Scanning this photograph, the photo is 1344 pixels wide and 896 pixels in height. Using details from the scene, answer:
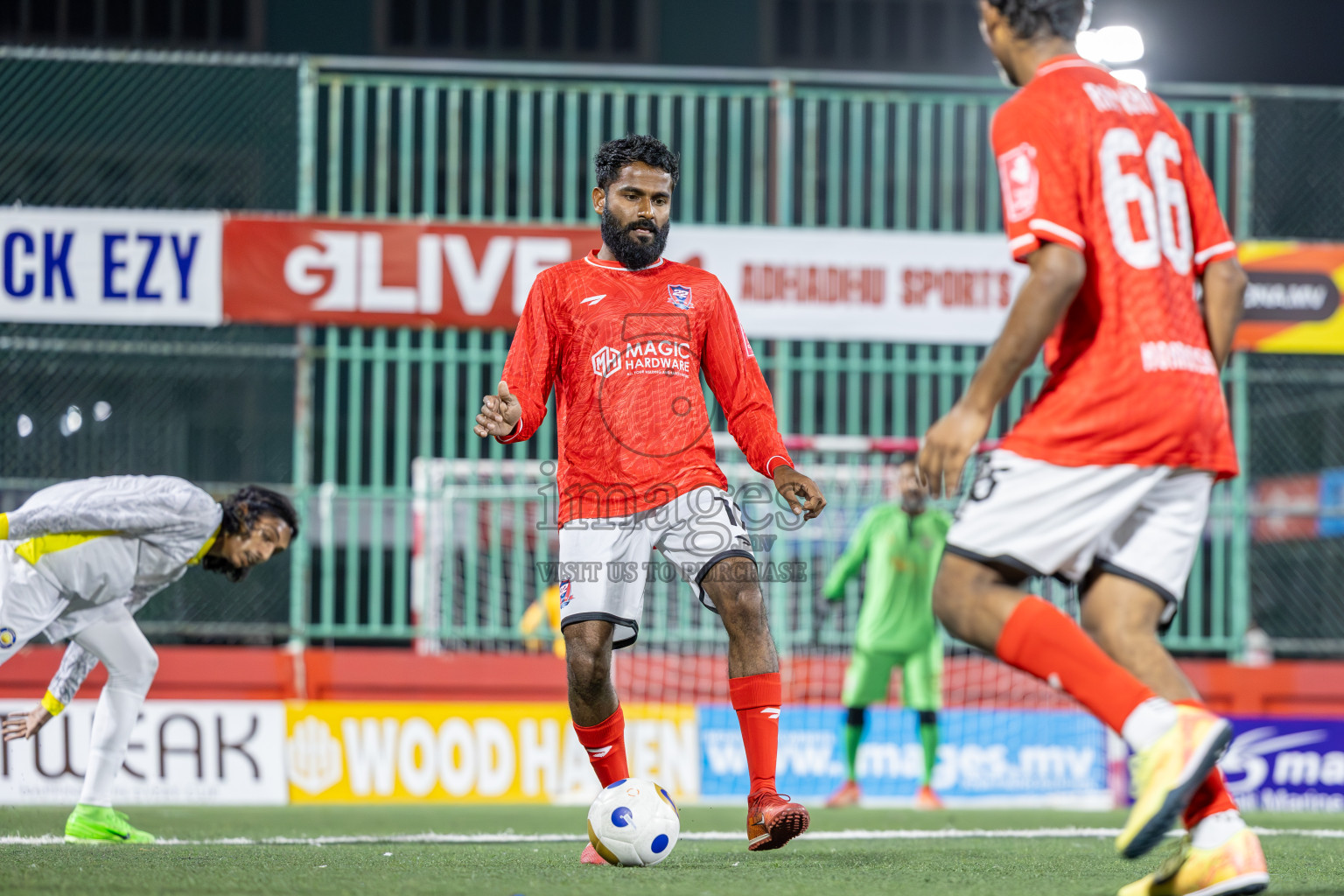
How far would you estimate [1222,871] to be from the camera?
289 cm

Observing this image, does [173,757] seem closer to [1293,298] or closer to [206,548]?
[206,548]

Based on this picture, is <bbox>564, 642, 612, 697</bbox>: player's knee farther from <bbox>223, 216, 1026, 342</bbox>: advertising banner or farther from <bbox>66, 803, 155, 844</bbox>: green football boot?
<bbox>223, 216, 1026, 342</bbox>: advertising banner

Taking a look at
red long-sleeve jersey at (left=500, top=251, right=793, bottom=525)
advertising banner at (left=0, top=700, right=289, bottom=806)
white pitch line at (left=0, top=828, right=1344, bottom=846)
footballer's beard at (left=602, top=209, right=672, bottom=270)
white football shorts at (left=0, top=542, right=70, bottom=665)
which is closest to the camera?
red long-sleeve jersey at (left=500, top=251, right=793, bottom=525)

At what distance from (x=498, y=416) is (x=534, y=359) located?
49 centimetres

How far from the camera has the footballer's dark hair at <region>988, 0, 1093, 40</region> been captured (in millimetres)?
3207

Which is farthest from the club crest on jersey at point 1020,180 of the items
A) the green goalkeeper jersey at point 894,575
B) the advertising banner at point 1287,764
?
the advertising banner at point 1287,764

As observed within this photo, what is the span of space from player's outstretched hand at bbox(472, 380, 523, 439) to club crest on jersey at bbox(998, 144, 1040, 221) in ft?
5.23

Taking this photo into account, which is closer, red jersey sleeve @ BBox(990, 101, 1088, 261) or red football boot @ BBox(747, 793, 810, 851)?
red jersey sleeve @ BBox(990, 101, 1088, 261)

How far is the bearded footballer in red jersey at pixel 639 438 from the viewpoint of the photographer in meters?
4.43

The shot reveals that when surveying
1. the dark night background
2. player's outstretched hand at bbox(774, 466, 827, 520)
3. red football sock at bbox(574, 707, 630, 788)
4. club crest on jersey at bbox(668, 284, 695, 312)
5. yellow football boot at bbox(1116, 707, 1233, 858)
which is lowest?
red football sock at bbox(574, 707, 630, 788)

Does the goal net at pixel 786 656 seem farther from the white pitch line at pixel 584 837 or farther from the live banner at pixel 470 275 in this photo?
the white pitch line at pixel 584 837

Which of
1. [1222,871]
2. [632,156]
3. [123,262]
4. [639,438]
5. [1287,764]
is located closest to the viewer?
[1222,871]

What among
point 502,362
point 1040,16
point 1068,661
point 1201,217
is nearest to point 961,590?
point 1068,661

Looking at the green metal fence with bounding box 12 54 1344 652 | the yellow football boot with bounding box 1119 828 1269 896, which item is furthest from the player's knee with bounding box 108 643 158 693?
the yellow football boot with bounding box 1119 828 1269 896
